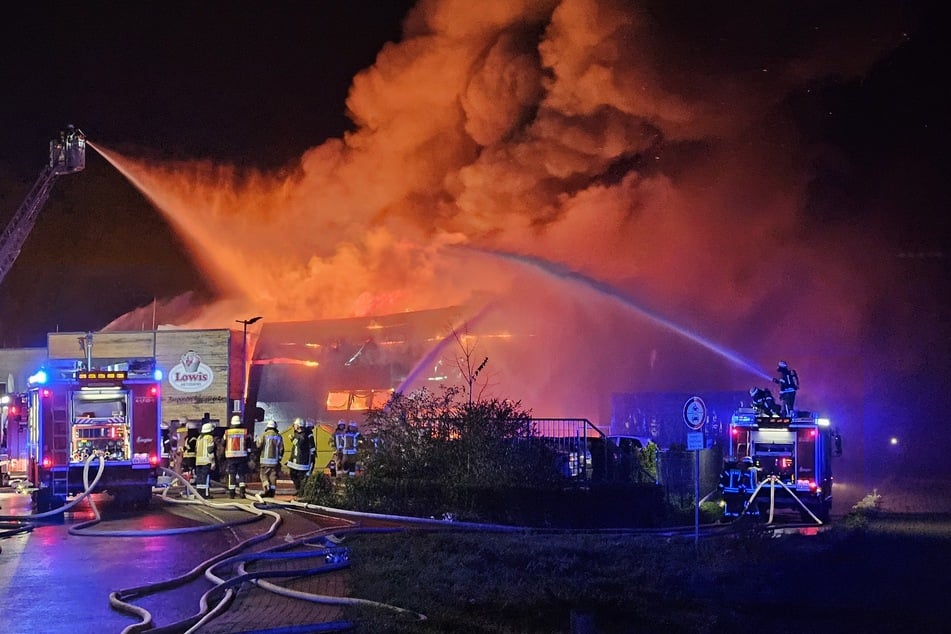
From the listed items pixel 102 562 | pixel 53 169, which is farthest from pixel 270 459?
pixel 53 169

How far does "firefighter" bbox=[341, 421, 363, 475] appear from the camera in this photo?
1825cm

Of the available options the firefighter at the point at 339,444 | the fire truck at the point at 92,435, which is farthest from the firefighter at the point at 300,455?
the fire truck at the point at 92,435

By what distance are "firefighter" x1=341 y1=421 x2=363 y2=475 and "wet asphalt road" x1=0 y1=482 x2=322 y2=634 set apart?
9.87ft

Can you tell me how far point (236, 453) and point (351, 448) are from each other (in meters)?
2.86

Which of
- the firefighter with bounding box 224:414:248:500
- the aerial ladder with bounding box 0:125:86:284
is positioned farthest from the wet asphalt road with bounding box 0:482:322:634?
the aerial ladder with bounding box 0:125:86:284

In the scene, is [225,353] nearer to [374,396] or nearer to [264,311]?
[374,396]

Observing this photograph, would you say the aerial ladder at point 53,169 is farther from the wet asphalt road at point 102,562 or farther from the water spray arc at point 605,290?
the wet asphalt road at point 102,562

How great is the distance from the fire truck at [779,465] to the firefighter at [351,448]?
272 inches

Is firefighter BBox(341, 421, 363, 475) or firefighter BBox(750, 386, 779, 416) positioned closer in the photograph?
firefighter BBox(750, 386, 779, 416)

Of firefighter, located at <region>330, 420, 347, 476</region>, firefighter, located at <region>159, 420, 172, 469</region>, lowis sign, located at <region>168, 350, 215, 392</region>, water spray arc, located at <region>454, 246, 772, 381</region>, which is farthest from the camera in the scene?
water spray arc, located at <region>454, 246, 772, 381</region>

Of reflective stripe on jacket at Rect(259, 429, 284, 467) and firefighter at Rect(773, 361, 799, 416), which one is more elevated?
firefighter at Rect(773, 361, 799, 416)

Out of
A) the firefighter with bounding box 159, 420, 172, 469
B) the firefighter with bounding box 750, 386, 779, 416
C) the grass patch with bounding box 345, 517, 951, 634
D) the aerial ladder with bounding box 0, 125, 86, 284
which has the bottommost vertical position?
the grass patch with bounding box 345, 517, 951, 634

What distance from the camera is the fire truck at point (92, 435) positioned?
16.1 m

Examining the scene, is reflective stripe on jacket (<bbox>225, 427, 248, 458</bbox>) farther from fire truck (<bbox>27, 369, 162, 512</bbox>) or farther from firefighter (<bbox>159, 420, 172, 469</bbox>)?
firefighter (<bbox>159, 420, 172, 469</bbox>)
